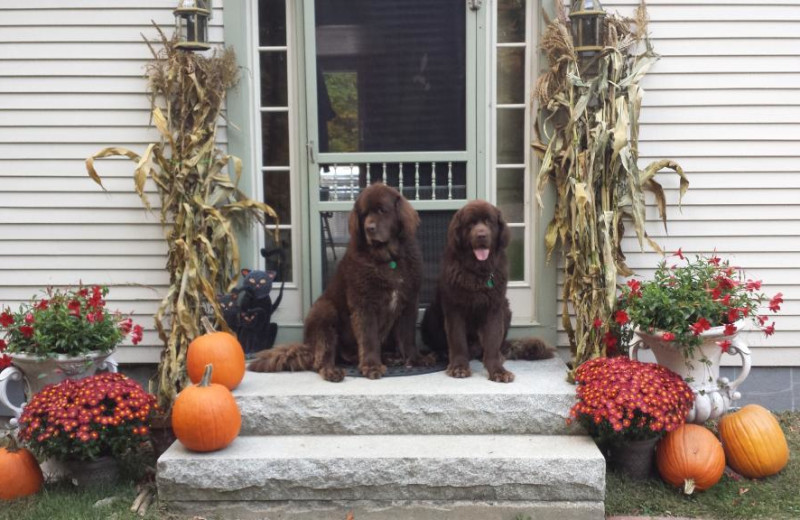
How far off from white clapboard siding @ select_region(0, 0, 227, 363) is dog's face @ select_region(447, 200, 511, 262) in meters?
1.70

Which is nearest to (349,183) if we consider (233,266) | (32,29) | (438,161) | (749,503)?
(438,161)

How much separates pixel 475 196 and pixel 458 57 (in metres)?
0.90

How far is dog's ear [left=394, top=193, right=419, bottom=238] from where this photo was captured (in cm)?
427

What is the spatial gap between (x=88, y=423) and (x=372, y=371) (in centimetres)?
151

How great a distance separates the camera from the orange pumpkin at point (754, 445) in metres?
3.96

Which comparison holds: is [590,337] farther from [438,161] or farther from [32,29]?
[32,29]

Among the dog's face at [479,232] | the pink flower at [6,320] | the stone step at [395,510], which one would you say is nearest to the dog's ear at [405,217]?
the dog's face at [479,232]

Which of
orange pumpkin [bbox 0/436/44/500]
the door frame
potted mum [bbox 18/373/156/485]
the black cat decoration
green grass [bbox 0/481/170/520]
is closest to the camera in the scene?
green grass [bbox 0/481/170/520]

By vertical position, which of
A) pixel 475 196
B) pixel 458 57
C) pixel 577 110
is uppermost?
pixel 458 57

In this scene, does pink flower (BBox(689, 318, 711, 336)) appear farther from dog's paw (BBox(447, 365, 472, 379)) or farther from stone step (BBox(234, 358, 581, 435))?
dog's paw (BBox(447, 365, 472, 379))

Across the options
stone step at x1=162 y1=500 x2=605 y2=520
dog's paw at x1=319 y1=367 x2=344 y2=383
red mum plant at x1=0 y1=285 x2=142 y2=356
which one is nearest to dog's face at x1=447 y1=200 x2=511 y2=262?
dog's paw at x1=319 y1=367 x2=344 y2=383

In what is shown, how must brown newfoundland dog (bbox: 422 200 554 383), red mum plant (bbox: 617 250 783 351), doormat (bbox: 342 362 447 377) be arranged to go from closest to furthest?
1. red mum plant (bbox: 617 250 783 351)
2. brown newfoundland dog (bbox: 422 200 554 383)
3. doormat (bbox: 342 362 447 377)

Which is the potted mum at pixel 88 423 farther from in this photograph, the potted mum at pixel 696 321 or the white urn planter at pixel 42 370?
the potted mum at pixel 696 321

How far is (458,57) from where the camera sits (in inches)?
189
